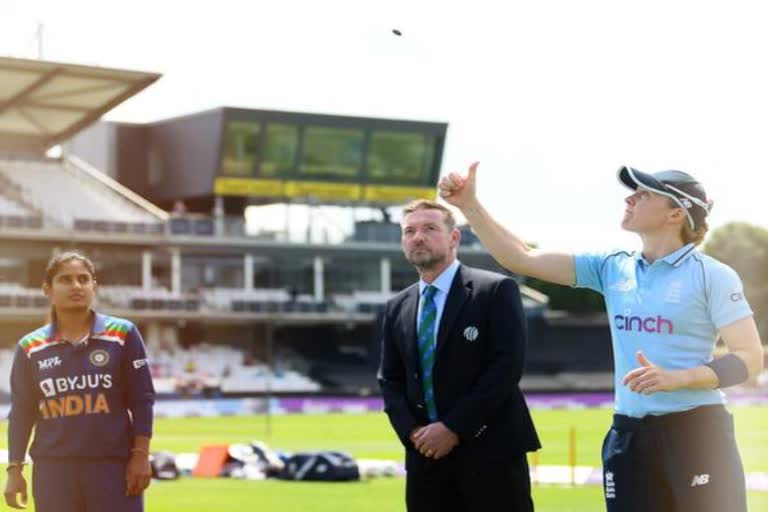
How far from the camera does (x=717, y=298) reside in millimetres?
3820

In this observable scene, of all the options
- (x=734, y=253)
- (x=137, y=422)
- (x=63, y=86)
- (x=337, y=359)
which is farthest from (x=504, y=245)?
(x=337, y=359)

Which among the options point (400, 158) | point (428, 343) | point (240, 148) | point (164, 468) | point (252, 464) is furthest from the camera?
point (400, 158)

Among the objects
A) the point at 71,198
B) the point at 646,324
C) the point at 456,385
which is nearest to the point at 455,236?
the point at 456,385

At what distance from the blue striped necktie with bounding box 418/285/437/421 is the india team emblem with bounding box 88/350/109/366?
102 centimetres

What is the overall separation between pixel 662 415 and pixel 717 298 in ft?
1.11

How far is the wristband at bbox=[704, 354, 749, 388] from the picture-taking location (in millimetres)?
3695

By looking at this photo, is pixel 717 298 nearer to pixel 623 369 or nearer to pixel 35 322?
pixel 623 369

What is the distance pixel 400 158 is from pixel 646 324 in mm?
50119

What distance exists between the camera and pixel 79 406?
15.5 feet

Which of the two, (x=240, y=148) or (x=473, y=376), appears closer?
(x=473, y=376)

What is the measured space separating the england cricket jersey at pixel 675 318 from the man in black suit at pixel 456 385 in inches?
26.8

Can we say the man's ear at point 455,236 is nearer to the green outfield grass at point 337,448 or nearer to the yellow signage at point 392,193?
the green outfield grass at point 337,448

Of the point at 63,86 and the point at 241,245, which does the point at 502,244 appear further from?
the point at 241,245

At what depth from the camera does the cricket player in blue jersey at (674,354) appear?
3824 millimetres
